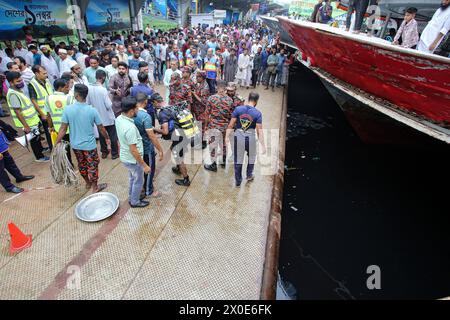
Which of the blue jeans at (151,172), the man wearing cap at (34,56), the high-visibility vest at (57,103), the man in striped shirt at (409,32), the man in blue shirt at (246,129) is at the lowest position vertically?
the blue jeans at (151,172)

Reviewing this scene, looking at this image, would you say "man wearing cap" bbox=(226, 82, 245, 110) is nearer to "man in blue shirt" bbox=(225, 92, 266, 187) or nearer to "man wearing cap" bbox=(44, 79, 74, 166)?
"man in blue shirt" bbox=(225, 92, 266, 187)

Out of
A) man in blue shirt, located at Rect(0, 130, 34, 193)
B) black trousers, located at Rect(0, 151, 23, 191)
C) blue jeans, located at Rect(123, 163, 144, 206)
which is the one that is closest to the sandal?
blue jeans, located at Rect(123, 163, 144, 206)

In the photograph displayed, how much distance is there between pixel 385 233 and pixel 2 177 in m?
5.90

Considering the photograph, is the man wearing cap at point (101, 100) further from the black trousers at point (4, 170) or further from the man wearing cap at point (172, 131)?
the black trousers at point (4, 170)

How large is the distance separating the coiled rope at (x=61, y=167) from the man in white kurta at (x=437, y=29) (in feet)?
18.5

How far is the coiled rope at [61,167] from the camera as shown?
3637 mm

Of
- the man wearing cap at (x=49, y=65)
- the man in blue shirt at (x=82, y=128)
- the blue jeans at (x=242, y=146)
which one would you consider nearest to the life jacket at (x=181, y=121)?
the blue jeans at (x=242, y=146)

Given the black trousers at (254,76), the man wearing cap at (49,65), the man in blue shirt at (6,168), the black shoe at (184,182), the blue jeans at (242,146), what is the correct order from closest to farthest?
the man in blue shirt at (6,168)
the blue jeans at (242,146)
the black shoe at (184,182)
the man wearing cap at (49,65)
the black trousers at (254,76)

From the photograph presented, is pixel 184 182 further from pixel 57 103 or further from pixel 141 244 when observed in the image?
pixel 57 103

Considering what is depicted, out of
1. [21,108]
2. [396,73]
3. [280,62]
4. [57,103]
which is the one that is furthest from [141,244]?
[280,62]

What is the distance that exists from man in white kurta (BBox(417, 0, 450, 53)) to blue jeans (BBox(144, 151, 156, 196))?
4492 mm

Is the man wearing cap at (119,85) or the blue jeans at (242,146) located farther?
the man wearing cap at (119,85)
